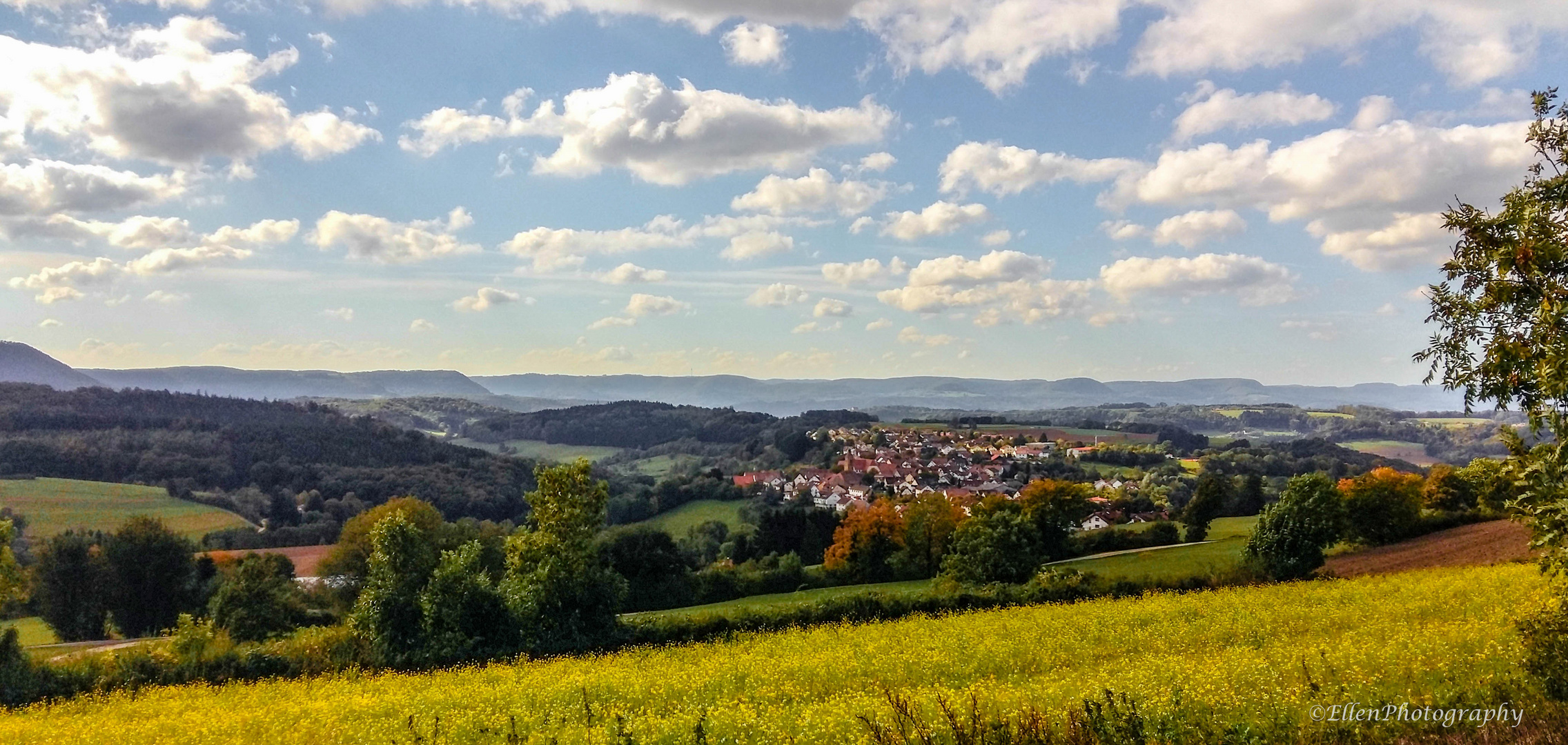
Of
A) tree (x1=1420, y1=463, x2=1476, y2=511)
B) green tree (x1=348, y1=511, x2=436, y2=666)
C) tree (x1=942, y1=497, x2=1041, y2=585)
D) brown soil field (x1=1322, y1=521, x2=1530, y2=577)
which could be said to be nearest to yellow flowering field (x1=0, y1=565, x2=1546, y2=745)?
green tree (x1=348, y1=511, x2=436, y2=666)

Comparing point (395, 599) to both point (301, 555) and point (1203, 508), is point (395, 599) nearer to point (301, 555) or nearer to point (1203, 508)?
point (1203, 508)

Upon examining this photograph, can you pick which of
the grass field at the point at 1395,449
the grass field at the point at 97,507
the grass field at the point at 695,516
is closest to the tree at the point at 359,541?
the grass field at the point at 695,516

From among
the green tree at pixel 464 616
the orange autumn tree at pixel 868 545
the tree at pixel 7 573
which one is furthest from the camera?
the orange autumn tree at pixel 868 545

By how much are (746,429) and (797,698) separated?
17619 cm

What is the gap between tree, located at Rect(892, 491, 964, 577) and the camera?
50375 mm

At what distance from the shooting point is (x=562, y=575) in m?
24.0

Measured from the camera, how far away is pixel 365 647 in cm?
2267

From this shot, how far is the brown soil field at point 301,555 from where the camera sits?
197 ft

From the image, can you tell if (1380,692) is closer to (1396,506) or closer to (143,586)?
(1396,506)

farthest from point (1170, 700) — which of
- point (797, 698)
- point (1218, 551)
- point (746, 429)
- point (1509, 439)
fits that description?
point (746, 429)

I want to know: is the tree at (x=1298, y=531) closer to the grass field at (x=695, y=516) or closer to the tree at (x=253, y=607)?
the tree at (x=253, y=607)

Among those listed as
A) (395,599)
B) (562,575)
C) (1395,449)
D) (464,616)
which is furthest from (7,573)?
(1395,449)

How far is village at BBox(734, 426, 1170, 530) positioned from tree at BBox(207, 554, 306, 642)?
44540 mm

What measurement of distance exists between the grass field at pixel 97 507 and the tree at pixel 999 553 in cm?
7632
